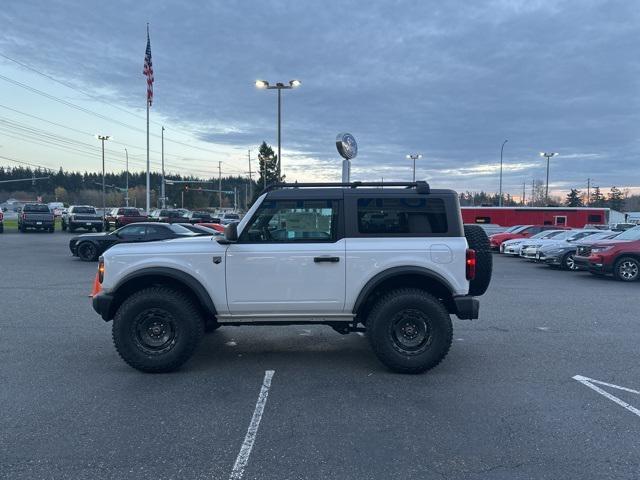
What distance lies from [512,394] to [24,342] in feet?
20.1

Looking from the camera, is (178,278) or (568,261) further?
(568,261)

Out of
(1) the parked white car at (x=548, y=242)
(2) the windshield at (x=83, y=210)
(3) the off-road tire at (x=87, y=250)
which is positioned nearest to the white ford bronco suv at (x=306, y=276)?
(3) the off-road tire at (x=87, y=250)

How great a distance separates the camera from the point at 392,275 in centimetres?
501

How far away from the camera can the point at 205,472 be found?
3188 mm

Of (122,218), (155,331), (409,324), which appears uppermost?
(122,218)

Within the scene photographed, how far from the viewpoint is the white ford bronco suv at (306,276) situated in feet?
16.4

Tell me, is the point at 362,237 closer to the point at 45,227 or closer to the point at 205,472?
the point at 205,472

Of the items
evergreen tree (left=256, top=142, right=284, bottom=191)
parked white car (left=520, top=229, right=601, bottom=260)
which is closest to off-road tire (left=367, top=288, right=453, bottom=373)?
parked white car (left=520, top=229, right=601, bottom=260)

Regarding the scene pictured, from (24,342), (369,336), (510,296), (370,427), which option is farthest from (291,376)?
(510,296)

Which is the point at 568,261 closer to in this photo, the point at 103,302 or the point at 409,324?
the point at 409,324

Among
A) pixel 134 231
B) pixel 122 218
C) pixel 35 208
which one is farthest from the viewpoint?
pixel 122 218

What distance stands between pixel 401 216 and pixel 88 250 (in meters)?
13.8

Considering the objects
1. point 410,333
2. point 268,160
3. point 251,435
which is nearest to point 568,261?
point 410,333

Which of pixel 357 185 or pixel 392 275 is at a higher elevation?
pixel 357 185
